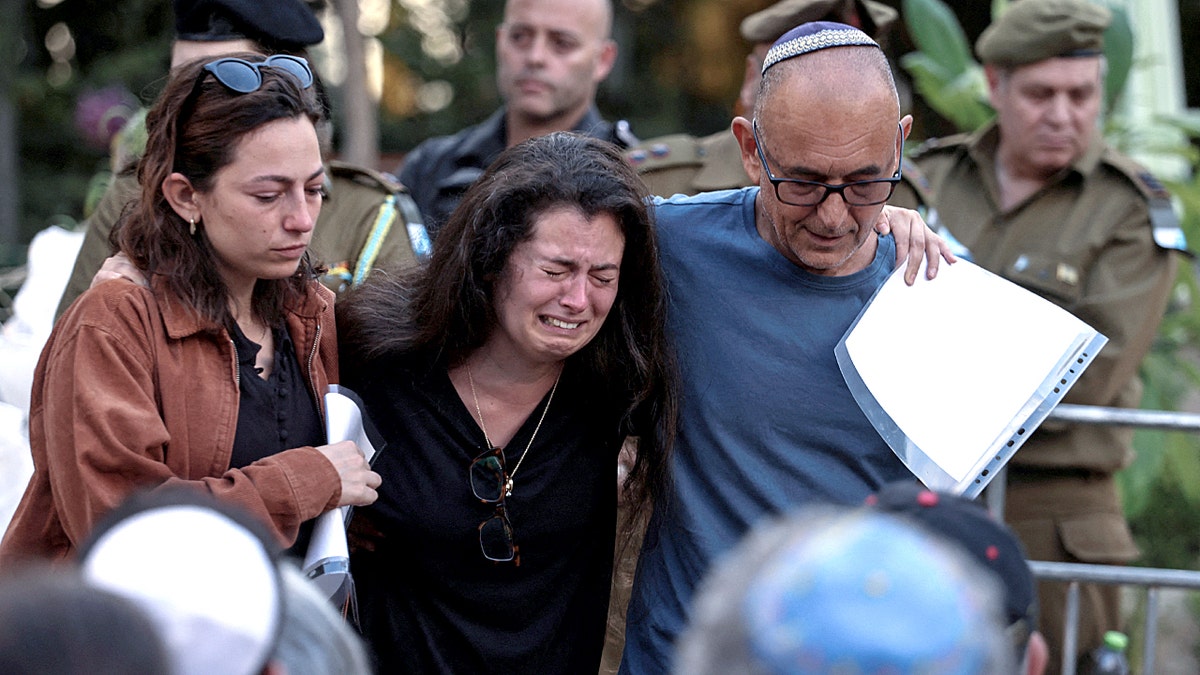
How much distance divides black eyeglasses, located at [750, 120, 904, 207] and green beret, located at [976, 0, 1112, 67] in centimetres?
227

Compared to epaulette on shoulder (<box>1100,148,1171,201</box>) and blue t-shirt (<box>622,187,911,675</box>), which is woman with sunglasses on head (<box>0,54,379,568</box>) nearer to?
blue t-shirt (<box>622,187,911,675</box>)

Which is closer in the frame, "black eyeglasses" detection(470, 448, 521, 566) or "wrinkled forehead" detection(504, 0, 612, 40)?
"black eyeglasses" detection(470, 448, 521, 566)

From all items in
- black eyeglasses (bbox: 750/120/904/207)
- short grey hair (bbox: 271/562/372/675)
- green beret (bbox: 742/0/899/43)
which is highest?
short grey hair (bbox: 271/562/372/675)

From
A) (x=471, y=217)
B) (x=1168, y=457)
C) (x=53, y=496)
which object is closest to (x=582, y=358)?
(x=471, y=217)

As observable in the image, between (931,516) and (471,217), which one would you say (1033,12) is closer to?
(471,217)

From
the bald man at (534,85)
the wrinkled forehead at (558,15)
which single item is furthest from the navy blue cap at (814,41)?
the wrinkled forehead at (558,15)

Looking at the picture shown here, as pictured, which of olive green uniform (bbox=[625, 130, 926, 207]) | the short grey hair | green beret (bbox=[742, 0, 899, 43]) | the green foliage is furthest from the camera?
the green foliage

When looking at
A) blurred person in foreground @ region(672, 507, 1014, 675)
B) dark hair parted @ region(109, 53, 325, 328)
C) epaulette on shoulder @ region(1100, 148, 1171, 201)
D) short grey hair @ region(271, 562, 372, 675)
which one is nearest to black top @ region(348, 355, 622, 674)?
dark hair parted @ region(109, 53, 325, 328)

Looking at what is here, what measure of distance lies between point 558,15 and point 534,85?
28 cm

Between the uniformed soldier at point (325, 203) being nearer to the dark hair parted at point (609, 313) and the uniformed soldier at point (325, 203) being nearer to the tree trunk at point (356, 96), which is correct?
the dark hair parted at point (609, 313)

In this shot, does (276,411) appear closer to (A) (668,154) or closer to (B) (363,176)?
(B) (363,176)

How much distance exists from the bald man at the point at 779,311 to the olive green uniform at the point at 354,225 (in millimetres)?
1028

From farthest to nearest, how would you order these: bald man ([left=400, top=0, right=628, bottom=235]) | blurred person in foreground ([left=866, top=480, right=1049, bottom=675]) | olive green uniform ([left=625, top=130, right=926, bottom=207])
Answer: bald man ([left=400, top=0, right=628, bottom=235]), olive green uniform ([left=625, top=130, right=926, bottom=207]), blurred person in foreground ([left=866, top=480, right=1049, bottom=675])

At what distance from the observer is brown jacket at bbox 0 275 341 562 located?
2195 millimetres
